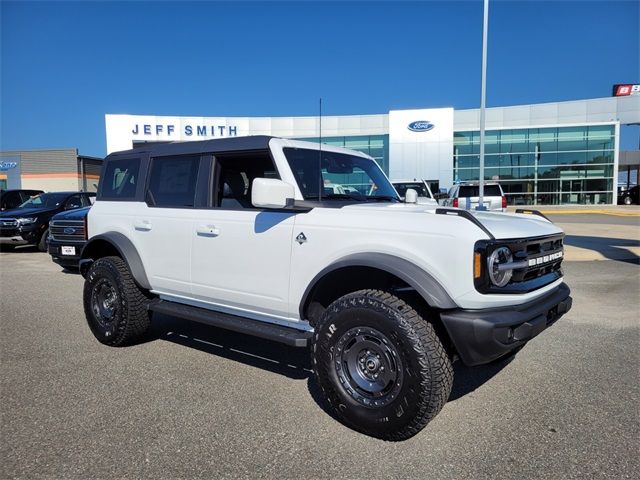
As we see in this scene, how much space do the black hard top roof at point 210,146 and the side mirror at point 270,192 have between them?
0.72 meters

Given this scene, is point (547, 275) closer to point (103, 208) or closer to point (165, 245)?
point (165, 245)

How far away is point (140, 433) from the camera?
3.20 m

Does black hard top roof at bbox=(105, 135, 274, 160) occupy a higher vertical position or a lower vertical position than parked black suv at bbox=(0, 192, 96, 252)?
higher

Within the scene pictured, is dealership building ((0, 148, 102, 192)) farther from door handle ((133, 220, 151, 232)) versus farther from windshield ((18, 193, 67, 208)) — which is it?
door handle ((133, 220, 151, 232))

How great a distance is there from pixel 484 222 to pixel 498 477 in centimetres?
147

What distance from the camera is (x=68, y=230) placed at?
8867mm

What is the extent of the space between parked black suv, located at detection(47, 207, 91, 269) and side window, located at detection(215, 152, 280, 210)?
5473 millimetres

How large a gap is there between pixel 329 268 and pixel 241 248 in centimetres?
89

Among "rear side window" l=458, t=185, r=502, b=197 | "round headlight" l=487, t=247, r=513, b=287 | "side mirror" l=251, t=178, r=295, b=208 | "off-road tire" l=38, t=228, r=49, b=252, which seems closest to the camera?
"round headlight" l=487, t=247, r=513, b=287

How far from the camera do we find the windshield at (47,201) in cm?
1390

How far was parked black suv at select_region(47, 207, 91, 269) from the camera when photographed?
8773mm

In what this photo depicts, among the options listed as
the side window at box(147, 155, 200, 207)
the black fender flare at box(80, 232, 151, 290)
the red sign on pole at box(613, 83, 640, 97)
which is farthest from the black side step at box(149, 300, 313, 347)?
the red sign on pole at box(613, 83, 640, 97)

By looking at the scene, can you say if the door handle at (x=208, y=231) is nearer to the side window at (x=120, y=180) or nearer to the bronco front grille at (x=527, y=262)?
the side window at (x=120, y=180)

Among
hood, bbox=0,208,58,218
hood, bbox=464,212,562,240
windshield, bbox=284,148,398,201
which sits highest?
windshield, bbox=284,148,398,201
